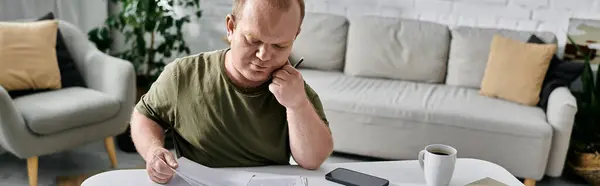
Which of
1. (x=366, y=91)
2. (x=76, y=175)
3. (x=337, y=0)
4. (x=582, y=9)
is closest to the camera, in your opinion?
(x=76, y=175)

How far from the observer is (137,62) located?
3273 mm

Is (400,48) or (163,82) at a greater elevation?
(163,82)

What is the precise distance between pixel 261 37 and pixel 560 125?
1.96 m

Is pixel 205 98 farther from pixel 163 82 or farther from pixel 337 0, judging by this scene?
pixel 337 0

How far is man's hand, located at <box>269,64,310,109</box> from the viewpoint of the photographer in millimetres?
1176

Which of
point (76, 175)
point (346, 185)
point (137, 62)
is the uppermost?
point (346, 185)

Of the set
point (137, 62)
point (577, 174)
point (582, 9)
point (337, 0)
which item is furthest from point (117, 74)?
point (582, 9)

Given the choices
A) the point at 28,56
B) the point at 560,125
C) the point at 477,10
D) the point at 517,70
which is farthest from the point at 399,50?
the point at 28,56

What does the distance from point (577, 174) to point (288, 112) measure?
2122 millimetres

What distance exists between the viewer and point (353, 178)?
124 centimetres

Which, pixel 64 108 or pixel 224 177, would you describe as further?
pixel 64 108

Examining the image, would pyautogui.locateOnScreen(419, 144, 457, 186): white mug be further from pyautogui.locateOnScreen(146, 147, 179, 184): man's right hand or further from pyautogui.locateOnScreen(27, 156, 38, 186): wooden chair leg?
pyautogui.locateOnScreen(27, 156, 38, 186): wooden chair leg

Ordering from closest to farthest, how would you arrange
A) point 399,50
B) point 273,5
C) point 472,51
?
point 273,5 < point 472,51 < point 399,50

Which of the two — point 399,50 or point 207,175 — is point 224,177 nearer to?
point 207,175
